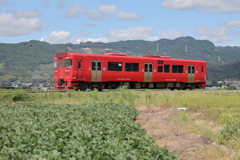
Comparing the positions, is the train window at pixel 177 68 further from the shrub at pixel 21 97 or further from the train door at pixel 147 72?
the shrub at pixel 21 97

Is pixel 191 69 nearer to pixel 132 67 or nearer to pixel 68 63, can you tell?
pixel 132 67

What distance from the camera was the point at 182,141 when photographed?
29.7ft

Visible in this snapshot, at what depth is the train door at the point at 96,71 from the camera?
27850 mm

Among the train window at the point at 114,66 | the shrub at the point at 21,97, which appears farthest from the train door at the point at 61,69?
the shrub at the point at 21,97

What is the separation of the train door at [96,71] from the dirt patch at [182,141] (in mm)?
14857

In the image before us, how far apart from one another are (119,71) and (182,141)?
20.4m

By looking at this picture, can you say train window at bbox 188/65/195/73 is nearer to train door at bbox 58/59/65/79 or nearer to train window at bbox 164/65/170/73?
train window at bbox 164/65/170/73

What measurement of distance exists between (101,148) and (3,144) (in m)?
1.91

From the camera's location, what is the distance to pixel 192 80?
34.8 metres

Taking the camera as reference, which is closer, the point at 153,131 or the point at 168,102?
the point at 153,131

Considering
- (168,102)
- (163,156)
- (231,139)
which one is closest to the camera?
(163,156)

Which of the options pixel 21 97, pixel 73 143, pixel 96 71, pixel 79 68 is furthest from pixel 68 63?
pixel 73 143

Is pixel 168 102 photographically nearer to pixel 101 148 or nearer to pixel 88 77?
pixel 88 77

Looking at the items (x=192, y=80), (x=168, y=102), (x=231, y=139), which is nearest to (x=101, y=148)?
(x=231, y=139)
